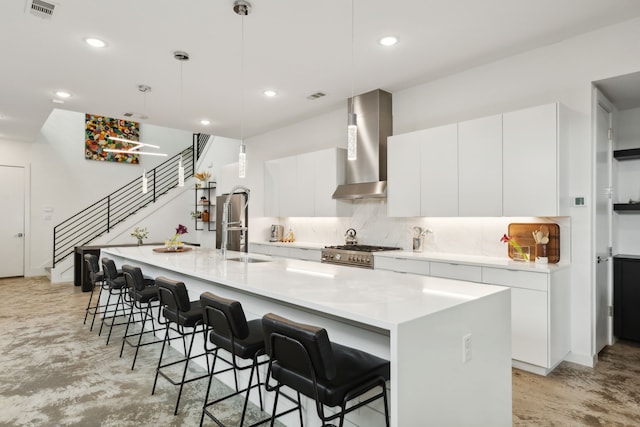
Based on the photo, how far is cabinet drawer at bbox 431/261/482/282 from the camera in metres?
3.42

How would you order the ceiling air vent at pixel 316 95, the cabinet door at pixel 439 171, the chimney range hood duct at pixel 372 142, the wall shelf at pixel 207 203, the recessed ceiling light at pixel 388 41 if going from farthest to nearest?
the wall shelf at pixel 207 203, the ceiling air vent at pixel 316 95, the chimney range hood duct at pixel 372 142, the cabinet door at pixel 439 171, the recessed ceiling light at pixel 388 41

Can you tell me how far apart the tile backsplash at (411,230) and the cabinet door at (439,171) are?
0.41 m

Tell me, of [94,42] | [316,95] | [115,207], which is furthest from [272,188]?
[115,207]

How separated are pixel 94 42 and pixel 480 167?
3.83 metres

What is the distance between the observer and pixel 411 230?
4.62 metres

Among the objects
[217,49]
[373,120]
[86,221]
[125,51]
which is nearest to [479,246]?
[373,120]

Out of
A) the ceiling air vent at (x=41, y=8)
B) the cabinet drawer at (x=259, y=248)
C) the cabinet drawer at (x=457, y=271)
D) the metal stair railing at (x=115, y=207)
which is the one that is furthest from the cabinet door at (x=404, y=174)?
the metal stair railing at (x=115, y=207)

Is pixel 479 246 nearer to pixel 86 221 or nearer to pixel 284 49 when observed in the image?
pixel 284 49

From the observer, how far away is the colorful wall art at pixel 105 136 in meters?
8.41

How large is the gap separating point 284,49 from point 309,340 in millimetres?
2962

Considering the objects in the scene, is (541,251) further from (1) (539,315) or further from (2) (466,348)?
(2) (466,348)

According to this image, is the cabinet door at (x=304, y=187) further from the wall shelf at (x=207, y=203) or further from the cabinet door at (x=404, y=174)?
the wall shelf at (x=207, y=203)

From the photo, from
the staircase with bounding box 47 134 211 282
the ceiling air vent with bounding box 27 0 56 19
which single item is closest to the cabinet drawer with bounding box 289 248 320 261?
the ceiling air vent with bounding box 27 0 56 19

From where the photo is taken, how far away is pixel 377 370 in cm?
166
